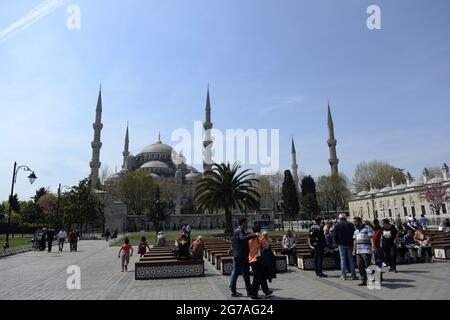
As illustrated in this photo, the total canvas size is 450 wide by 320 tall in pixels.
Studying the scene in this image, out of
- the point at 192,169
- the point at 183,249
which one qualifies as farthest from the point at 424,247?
the point at 192,169

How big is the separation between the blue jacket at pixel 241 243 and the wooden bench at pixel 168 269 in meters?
3.60

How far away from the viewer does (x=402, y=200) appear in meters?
50.8

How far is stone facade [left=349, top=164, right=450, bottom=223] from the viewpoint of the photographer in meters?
46.5

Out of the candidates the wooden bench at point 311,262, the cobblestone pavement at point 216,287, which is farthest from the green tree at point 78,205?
the wooden bench at point 311,262

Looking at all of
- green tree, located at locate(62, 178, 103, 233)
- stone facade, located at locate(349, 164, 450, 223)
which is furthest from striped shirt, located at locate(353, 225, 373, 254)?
stone facade, located at locate(349, 164, 450, 223)

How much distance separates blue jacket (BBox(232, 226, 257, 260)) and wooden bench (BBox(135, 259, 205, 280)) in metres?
3.60

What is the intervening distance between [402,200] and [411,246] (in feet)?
146

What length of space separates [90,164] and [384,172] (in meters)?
58.6

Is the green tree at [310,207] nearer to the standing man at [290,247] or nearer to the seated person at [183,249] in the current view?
the standing man at [290,247]

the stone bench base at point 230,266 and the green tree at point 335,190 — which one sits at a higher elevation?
the green tree at point 335,190

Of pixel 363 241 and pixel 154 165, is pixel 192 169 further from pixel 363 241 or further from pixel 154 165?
pixel 363 241

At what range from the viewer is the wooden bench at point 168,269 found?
995cm
